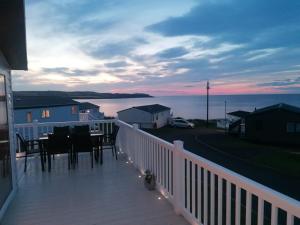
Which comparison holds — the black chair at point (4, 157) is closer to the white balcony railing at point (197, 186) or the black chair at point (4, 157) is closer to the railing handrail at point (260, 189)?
the white balcony railing at point (197, 186)

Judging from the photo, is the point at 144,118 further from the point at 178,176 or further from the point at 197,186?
the point at 197,186

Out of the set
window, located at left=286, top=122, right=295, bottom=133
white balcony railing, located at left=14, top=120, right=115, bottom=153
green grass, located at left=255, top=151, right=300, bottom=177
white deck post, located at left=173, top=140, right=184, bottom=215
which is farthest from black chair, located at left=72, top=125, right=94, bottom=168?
window, located at left=286, top=122, right=295, bottom=133

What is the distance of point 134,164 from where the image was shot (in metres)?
5.56

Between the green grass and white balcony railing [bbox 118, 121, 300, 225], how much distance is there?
12196 mm

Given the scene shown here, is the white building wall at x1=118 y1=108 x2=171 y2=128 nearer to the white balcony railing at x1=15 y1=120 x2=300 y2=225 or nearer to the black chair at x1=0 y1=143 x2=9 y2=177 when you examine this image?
the white balcony railing at x1=15 y1=120 x2=300 y2=225

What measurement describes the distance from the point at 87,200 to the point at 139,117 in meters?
31.9

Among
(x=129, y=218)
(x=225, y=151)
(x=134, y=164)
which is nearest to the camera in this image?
(x=129, y=218)

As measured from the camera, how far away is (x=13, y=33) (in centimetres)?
346

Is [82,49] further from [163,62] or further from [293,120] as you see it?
[293,120]

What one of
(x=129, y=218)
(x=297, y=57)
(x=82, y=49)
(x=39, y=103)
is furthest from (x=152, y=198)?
(x=297, y=57)

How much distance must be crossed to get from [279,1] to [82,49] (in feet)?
29.1

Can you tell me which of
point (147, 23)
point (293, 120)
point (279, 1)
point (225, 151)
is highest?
point (279, 1)

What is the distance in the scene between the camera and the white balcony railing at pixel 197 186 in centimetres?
166

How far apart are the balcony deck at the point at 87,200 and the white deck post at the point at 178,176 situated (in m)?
0.14
